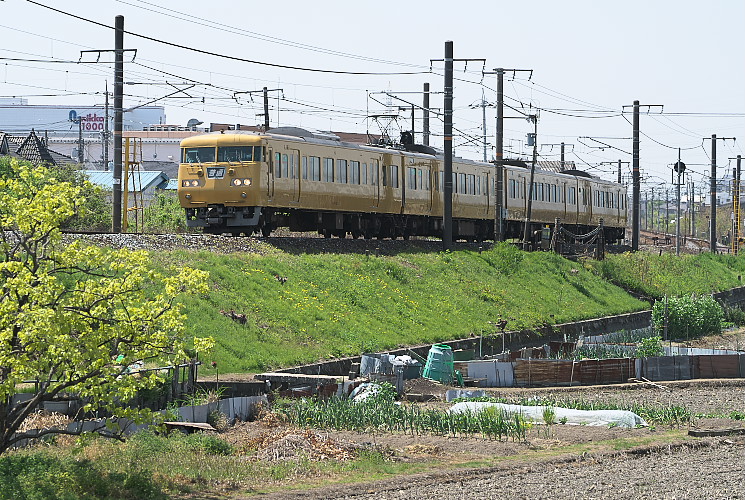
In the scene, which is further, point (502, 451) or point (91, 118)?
point (91, 118)

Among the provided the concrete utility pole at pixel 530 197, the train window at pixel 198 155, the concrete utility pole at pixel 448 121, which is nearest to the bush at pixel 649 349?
the concrete utility pole at pixel 448 121

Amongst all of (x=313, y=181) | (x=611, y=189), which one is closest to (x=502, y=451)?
(x=313, y=181)

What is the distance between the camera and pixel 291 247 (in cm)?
3122

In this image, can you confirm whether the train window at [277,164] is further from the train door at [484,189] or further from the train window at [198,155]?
the train door at [484,189]

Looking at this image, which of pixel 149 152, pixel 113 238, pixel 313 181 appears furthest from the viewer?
pixel 149 152

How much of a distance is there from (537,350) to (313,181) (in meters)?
8.55

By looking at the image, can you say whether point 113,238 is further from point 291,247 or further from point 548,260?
point 548,260

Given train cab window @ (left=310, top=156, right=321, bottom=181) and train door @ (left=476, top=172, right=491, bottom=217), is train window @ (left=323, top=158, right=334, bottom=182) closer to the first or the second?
train cab window @ (left=310, top=156, right=321, bottom=181)

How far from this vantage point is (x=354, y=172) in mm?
36656

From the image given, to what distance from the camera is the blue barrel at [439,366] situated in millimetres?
24750

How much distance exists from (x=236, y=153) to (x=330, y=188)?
4.10 metres

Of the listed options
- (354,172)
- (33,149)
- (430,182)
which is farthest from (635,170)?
(33,149)

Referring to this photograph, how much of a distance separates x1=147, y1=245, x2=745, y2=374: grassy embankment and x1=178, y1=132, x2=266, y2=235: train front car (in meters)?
2.18

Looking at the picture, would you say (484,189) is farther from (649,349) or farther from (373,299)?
(649,349)
